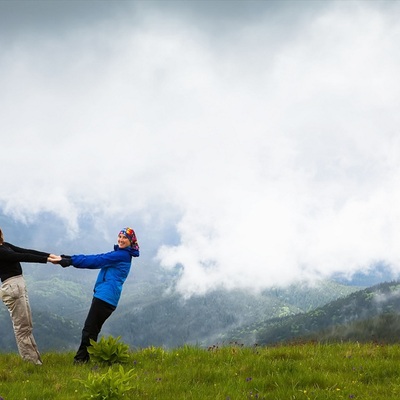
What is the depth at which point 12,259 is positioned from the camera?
1078 cm

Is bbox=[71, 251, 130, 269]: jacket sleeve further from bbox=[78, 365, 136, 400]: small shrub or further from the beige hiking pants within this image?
bbox=[78, 365, 136, 400]: small shrub

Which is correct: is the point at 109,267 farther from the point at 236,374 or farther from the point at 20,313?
the point at 236,374

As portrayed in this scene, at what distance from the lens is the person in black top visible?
10.7 m

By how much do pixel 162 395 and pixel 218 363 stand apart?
265cm

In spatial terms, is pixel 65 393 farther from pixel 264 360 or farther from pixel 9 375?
pixel 264 360

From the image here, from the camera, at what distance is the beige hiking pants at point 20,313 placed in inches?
424

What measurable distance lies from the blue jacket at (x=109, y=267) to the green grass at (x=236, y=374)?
1.63 metres

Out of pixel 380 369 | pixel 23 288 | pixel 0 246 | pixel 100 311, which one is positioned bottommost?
pixel 380 369

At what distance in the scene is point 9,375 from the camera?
902 cm

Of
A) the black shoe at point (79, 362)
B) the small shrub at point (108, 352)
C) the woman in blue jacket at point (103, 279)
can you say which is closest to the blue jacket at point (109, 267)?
the woman in blue jacket at point (103, 279)

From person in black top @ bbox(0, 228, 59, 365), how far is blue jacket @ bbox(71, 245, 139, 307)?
75cm

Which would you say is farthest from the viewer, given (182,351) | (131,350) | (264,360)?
(131,350)

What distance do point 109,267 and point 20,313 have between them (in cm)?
241

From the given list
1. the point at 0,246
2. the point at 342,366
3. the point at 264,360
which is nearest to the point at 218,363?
the point at 264,360
